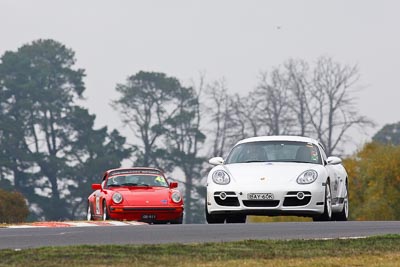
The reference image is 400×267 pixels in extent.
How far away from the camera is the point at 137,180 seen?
2992 cm

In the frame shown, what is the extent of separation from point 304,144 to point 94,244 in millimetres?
8809

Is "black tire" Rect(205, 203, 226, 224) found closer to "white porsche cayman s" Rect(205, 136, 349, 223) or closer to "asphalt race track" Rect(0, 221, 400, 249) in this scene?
"white porsche cayman s" Rect(205, 136, 349, 223)

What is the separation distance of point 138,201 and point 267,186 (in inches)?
230

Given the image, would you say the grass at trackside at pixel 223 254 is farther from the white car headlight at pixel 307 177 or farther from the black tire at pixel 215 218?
the black tire at pixel 215 218

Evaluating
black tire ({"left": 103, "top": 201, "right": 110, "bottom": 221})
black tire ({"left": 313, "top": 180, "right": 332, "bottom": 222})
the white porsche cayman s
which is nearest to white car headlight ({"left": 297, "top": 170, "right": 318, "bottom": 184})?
the white porsche cayman s

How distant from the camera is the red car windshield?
29641mm

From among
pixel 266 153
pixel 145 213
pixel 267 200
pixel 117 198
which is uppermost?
pixel 266 153

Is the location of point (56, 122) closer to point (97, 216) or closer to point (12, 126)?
point (12, 126)

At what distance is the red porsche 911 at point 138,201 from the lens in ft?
93.8

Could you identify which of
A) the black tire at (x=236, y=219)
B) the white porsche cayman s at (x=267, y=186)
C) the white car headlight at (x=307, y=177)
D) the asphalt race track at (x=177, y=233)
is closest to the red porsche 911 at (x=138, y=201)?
the black tire at (x=236, y=219)

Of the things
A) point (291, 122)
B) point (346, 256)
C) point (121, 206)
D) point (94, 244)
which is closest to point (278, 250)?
point (346, 256)

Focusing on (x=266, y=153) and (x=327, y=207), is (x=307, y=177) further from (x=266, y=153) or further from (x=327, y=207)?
(x=266, y=153)

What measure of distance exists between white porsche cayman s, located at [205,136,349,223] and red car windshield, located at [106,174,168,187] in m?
5.36

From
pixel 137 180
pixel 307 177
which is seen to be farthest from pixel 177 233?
pixel 137 180
